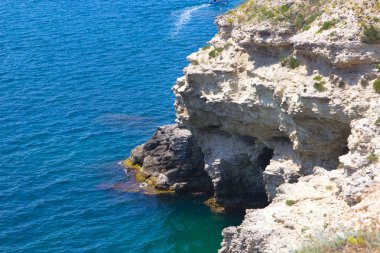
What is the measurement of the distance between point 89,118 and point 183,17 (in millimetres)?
44417

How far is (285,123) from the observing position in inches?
2035

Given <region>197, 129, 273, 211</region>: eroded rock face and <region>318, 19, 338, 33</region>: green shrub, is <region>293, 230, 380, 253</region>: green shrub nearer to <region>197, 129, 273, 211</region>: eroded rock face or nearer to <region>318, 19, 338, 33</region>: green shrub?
<region>318, 19, 338, 33</region>: green shrub

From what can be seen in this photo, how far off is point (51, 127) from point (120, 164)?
502 inches

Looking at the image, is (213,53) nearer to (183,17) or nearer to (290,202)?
(290,202)

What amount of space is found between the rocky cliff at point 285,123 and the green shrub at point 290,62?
0.09 metres

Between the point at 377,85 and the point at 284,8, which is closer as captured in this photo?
the point at 377,85

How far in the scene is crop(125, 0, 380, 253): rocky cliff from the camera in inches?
Result: 1556

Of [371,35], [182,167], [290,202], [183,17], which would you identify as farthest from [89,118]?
[371,35]

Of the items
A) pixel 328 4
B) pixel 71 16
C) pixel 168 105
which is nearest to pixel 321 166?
pixel 328 4

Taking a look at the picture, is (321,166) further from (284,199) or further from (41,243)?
(41,243)

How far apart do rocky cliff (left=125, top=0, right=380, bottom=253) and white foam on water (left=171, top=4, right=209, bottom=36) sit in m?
48.4

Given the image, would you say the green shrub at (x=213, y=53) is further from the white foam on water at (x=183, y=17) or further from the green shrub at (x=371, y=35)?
the white foam on water at (x=183, y=17)

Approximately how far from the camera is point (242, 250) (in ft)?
135

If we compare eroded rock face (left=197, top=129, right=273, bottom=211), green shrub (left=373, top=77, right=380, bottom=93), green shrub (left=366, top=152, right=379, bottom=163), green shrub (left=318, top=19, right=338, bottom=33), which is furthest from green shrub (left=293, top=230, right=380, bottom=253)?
eroded rock face (left=197, top=129, right=273, bottom=211)
